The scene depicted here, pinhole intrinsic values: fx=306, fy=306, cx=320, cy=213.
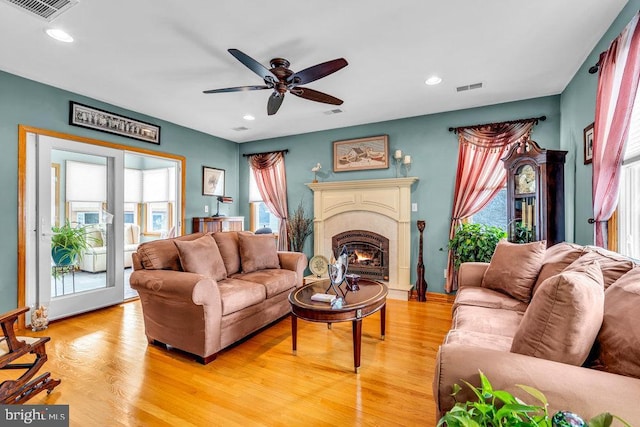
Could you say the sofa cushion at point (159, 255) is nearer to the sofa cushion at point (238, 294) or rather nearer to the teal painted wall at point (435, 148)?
the sofa cushion at point (238, 294)

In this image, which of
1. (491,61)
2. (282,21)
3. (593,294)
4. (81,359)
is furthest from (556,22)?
(81,359)

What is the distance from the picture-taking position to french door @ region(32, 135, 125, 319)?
3.26 metres

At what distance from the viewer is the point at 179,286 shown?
2.38 meters

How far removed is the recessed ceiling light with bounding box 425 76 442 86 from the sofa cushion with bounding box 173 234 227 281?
2.78 m

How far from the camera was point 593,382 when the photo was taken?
972 mm

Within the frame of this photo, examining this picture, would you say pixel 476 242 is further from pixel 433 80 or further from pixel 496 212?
pixel 433 80

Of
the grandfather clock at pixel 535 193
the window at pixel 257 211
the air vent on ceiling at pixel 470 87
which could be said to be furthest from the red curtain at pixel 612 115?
the window at pixel 257 211

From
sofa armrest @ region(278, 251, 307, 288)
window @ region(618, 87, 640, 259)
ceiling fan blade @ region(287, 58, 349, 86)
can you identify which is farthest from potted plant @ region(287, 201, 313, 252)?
window @ region(618, 87, 640, 259)

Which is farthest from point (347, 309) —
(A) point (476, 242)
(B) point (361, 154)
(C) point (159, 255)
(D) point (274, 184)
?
(D) point (274, 184)

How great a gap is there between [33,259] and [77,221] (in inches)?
23.3

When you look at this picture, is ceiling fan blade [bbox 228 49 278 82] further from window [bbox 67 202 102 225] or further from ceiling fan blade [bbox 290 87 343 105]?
window [bbox 67 202 102 225]

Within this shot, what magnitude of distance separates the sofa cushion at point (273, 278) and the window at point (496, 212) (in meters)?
2.59

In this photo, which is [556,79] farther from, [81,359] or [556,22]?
[81,359]

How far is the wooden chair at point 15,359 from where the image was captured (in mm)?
1698
